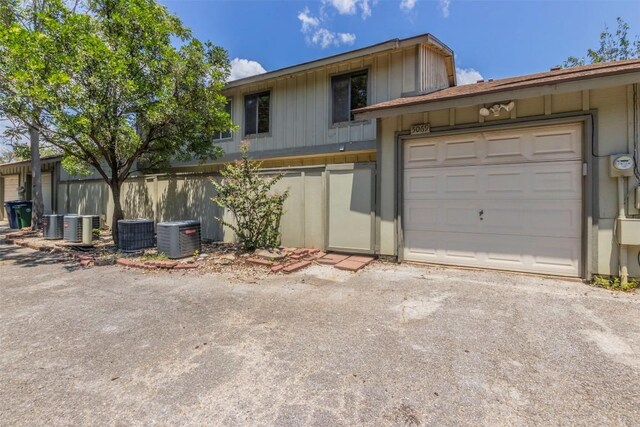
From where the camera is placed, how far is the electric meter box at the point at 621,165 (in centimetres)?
442

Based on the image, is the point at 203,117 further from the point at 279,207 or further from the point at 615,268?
the point at 615,268

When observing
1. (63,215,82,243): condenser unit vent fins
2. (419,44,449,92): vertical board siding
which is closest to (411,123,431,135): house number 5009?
(419,44,449,92): vertical board siding

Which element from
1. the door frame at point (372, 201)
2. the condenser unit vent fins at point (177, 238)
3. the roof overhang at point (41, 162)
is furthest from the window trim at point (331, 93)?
the roof overhang at point (41, 162)

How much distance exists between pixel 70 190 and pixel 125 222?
8.01 m

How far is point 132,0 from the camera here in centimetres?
668

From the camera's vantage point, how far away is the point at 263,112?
9.77 m

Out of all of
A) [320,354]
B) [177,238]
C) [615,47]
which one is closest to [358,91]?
[177,238]

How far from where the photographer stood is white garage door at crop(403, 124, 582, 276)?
4984 millimetres

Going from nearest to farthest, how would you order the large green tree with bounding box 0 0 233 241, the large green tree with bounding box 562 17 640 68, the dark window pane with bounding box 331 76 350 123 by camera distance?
1. the large green tree with bounding box 0 0 233 241
2. the dark window pane with bounding box 331 76 350 123
3. the large green tree with bounding box 562 17 640 68

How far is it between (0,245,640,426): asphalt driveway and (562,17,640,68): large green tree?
74.8ft

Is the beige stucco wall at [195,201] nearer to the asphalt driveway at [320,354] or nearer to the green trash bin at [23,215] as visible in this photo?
the green trash bin at [23,215]

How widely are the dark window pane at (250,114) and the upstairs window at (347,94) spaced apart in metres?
2.86

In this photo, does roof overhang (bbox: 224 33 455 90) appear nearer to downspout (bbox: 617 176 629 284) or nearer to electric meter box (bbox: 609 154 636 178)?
electric meter box (bbox: 609 154 636 178)

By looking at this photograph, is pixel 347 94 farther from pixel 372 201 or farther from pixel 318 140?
pixel 372 201
